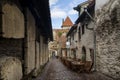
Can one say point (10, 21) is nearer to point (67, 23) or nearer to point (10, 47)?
point (10, 47)

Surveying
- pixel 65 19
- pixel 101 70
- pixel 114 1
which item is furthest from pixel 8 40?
pixel 65 19

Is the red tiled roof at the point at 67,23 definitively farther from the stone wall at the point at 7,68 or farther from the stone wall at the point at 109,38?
the stone wall at the point at 7,68

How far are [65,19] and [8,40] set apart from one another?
91361mm

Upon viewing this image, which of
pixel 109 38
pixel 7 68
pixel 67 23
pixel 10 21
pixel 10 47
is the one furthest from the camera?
pixel 67 23

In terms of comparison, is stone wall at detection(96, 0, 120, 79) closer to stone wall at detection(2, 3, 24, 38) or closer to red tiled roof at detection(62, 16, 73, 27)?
stone wall at detection(2, 3, 24, 38)

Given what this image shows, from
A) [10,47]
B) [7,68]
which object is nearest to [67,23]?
[10,47]

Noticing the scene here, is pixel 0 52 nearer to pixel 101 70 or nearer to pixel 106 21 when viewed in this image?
pixel 106 21

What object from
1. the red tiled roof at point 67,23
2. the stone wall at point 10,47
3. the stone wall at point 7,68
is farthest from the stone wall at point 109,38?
the red tiled roof at point 67,23

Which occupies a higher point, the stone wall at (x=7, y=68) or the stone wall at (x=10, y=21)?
the stone wall at (x=10, y=21)

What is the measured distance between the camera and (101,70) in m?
15.2

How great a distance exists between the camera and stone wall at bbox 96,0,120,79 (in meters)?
12.6

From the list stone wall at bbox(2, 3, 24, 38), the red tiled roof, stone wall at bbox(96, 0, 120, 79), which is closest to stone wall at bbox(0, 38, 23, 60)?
stone wall at bbox(2, 3, 24, 38)

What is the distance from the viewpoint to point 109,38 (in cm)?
1375

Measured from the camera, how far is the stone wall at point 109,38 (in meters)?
12.6
